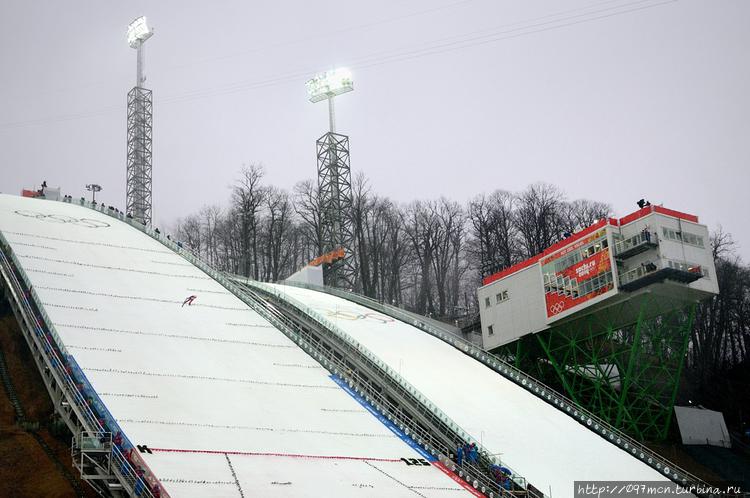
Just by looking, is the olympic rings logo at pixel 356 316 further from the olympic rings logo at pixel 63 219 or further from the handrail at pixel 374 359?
the olympic rings logo at pixel 63 219

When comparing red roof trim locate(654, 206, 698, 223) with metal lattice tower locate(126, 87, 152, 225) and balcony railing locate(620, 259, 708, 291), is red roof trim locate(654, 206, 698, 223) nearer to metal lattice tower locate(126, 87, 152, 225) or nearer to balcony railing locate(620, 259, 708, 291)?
balcony railing locate(620, 259, 708, 291)

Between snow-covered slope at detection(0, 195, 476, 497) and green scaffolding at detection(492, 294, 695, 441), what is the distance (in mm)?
13957

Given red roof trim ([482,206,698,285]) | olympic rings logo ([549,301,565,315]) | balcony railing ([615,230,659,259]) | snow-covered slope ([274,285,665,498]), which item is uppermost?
red roof trim ([482,206,698,285])

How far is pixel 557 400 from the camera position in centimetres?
3300

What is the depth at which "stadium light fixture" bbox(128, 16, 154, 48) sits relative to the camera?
56.4 m

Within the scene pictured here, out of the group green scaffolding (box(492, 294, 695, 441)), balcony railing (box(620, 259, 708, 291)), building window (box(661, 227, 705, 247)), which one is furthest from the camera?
green scaffolding (box(492, 294, 695, 441))

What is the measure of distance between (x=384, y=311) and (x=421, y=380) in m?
12.1

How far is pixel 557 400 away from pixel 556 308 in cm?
528

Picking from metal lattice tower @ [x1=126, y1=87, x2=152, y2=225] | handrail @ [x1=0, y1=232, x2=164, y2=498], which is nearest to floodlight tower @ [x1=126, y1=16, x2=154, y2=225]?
metal lattice tower @ [x1=126, y1=87, x2=152, y2=225]

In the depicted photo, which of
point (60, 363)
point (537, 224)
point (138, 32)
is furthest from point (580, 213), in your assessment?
point (60, 363)

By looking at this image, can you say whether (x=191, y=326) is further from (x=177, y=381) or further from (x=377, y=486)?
(x=377, y=486)

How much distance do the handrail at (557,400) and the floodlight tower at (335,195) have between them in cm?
618

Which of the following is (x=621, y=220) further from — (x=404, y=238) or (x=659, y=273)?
(x=404, y=238)

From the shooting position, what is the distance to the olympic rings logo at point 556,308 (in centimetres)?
3656
